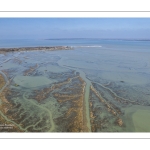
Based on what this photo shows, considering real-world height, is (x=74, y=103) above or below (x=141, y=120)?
above

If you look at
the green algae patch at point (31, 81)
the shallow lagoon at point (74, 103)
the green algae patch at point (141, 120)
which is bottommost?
the green algae patch at point (141, 120)

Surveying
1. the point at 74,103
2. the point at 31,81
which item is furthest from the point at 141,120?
the point at 31,81

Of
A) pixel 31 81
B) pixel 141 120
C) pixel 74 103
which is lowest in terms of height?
pixel 141 120

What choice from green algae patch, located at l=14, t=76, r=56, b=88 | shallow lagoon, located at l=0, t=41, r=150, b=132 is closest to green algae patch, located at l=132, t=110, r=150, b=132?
shallow lagoon, located at l=0, t=41, r=150, b=132

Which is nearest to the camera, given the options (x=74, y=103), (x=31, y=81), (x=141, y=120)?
(x=141, y=120)

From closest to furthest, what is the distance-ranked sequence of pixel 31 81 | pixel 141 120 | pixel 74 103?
pixel 141 120
pixel 74 103
pixel 31 81

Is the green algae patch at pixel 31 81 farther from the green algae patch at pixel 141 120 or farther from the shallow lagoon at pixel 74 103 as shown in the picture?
the green algae patch at pixel 141 120

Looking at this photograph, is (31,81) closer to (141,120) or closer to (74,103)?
(74,103)

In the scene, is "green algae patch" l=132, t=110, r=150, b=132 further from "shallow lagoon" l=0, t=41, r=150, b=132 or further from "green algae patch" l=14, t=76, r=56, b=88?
"green algae patch" l=14, t=76, r=56, b=88

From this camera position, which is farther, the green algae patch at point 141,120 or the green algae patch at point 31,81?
the green algae patch at point 31,81

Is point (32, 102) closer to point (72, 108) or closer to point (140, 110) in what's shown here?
point (72, 108)

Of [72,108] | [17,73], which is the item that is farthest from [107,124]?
[17,73]

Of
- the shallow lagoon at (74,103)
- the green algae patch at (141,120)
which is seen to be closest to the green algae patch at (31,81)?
the shallow lagoon at (74,103)
